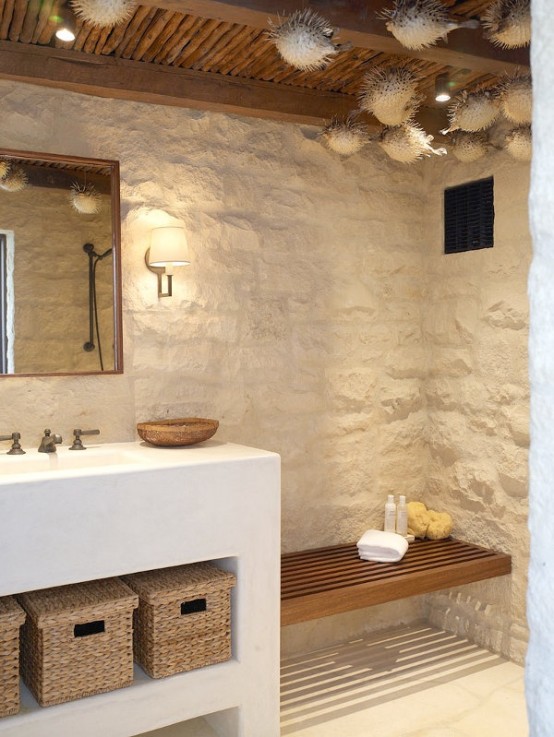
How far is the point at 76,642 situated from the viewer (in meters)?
2.25

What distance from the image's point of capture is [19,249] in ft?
8.79

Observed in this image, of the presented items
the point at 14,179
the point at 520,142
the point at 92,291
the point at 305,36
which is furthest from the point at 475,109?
the point at 14,179

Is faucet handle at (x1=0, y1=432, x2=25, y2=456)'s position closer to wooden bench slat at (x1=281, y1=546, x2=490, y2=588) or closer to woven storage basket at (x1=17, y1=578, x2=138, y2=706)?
woven storage basket at (x1=17, y1=578, x2=138, y2=706)

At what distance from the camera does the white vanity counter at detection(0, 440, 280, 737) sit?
213cm

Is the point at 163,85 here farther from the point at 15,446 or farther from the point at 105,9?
the point at 15,446

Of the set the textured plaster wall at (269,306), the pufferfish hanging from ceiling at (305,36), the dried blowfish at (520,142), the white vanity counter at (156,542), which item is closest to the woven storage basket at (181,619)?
the white vanity counter at (156,542)

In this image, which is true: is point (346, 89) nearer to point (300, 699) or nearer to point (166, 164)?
point (166, 164)

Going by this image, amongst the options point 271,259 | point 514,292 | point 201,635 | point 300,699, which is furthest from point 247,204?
point 300,699

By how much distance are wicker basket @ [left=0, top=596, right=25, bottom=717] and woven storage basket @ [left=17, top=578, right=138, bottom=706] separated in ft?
0.22

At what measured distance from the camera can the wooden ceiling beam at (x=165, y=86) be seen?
8.59 ft

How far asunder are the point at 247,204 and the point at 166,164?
0.41 metres

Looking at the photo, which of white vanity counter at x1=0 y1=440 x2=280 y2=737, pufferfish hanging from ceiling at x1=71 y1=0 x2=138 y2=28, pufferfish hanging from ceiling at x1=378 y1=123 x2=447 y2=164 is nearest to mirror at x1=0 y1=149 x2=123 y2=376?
white vanity counter at x1=0 y1=440 x2=280 y2=737

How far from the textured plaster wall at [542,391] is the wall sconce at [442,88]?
2.44 meters

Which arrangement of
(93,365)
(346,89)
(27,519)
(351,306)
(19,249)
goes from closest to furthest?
(27,519), (19,249), (93,365), (346,89), (351,306)
